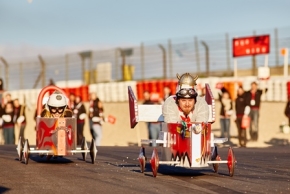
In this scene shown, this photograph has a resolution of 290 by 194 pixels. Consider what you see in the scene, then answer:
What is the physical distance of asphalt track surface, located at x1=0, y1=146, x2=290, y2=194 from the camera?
43.9 feet

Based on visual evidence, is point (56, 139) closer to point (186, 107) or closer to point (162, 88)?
point (186, 107)

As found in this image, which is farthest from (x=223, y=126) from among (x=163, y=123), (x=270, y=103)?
(x=163, y=123)

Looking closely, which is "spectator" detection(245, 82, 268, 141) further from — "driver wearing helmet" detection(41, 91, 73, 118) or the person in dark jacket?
"driver wearing helmet" detection(41, 91, 73, 118)

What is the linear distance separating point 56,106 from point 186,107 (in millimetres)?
3620

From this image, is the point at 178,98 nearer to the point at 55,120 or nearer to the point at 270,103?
the point at 55,120

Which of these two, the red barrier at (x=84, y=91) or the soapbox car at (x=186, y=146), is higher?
the red barrier at (x=84, y=91)

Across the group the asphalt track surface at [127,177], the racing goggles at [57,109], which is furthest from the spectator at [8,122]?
the racing goggles at [57,109]

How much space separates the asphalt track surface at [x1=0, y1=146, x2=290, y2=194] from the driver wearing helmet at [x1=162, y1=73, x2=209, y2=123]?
898 mm

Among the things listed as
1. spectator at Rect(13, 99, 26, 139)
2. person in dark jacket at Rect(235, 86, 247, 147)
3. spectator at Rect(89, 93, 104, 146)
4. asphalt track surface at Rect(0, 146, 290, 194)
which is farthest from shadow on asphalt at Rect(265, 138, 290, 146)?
asphalt track surface at Rect(0, 146, 290, 194)

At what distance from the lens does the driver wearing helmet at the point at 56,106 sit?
18.5 meters

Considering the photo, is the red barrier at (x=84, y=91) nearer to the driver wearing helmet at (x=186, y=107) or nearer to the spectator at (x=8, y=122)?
the spectator at (x=8, y=122)

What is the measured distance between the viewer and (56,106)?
18.5m

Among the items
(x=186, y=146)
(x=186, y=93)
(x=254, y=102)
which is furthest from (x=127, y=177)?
(x=254, y=102)

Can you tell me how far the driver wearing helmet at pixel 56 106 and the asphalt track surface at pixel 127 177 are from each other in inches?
35.2
